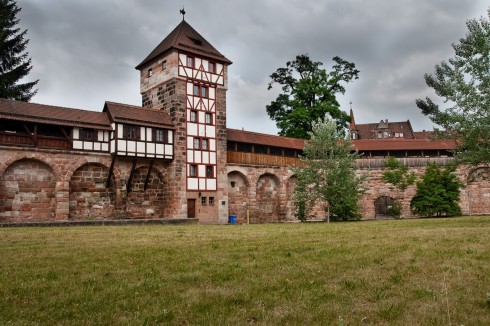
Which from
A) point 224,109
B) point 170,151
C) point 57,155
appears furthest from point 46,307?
point 224,109

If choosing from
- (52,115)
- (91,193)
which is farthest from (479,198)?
(52,115)

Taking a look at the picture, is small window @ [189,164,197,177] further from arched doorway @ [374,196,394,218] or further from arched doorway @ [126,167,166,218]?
arched doorway @ [374,196,394,218]

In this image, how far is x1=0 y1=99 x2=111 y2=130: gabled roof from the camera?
22.5 meters

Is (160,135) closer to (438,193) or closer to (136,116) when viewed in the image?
(136,116)

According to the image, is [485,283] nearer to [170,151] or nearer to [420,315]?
[420,315]

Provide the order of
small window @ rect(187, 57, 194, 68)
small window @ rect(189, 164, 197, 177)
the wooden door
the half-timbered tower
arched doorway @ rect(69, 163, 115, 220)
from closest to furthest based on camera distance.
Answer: arched doorway @ rect(69, 163, 115, 220)
the half-timbered tower
the wooden door
small window @ rect(189, 164, 197, 177)
small window @ rect(187, 57, 194, 68)

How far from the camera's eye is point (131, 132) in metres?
26.2

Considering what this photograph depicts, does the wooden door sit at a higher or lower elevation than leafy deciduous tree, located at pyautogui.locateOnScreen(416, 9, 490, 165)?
lower

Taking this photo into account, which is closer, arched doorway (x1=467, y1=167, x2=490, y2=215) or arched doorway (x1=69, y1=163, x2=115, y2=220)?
arched doorway (x1=69, y1=163, x2=115, y2=220)

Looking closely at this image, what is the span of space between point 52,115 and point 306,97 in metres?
25.1

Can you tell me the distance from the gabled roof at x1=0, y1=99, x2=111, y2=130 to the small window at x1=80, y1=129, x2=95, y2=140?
480 millimetres

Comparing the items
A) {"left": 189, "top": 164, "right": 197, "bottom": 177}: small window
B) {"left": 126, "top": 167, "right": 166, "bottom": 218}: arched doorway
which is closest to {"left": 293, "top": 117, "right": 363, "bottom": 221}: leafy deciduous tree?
{"left": 189, "top": 164, "right": 197, "bottom": 177}: small window

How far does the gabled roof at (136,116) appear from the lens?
2591 centimetres

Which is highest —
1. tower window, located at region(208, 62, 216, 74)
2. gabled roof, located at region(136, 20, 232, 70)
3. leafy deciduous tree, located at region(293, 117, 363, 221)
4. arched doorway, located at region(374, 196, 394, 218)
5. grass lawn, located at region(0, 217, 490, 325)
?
gabled roof, located at region(136, 20, 232, 70)
